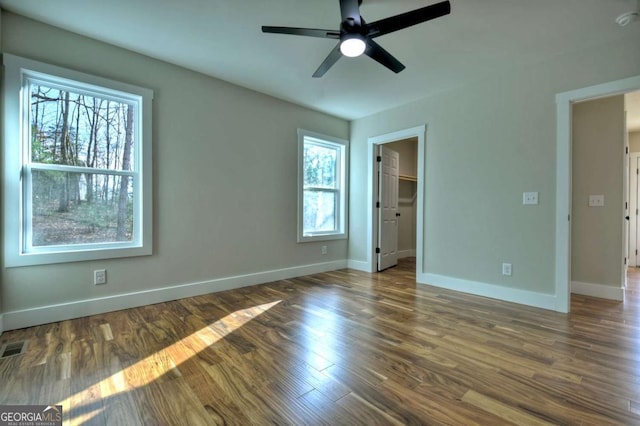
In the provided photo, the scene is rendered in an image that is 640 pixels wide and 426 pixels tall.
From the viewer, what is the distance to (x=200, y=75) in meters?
3.27

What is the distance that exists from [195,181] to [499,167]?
3469 mm

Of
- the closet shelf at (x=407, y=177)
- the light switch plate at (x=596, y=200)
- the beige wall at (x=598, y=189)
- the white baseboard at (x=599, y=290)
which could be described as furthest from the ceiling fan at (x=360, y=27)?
the closet shelf at (x=407, y=177)

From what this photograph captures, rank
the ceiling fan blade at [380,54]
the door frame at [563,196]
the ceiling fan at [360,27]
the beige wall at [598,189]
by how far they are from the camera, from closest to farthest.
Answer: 1. the ceiling fan at [360,27]
2. the ceiling fan blade at [380,54]
3. the door frame at [563,196]
4. the beige wall at [598,189]

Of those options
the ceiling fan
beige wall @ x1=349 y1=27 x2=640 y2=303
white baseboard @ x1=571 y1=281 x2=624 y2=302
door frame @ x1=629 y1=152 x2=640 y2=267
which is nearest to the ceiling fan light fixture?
the ceiling fan

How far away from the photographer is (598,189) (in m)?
3.46

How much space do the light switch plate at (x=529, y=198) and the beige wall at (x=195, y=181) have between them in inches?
110

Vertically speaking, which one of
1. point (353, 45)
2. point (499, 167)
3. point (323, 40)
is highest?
point (323, 40)

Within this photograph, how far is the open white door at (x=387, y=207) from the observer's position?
4.68 m

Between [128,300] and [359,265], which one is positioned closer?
[128,300]

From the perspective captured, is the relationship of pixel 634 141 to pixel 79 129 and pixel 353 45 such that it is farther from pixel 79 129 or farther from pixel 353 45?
pixel 79 129

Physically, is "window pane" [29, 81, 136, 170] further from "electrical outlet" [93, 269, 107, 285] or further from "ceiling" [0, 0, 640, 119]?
"electrical outlet" [93, 269, 107, 285]

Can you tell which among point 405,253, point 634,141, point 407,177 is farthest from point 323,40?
point 634,141

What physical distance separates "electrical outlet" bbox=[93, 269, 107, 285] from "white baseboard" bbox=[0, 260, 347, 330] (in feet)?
0.52

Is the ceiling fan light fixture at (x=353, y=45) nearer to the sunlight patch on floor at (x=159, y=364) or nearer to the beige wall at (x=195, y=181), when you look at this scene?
the beige wall at (x=195, y=181)
